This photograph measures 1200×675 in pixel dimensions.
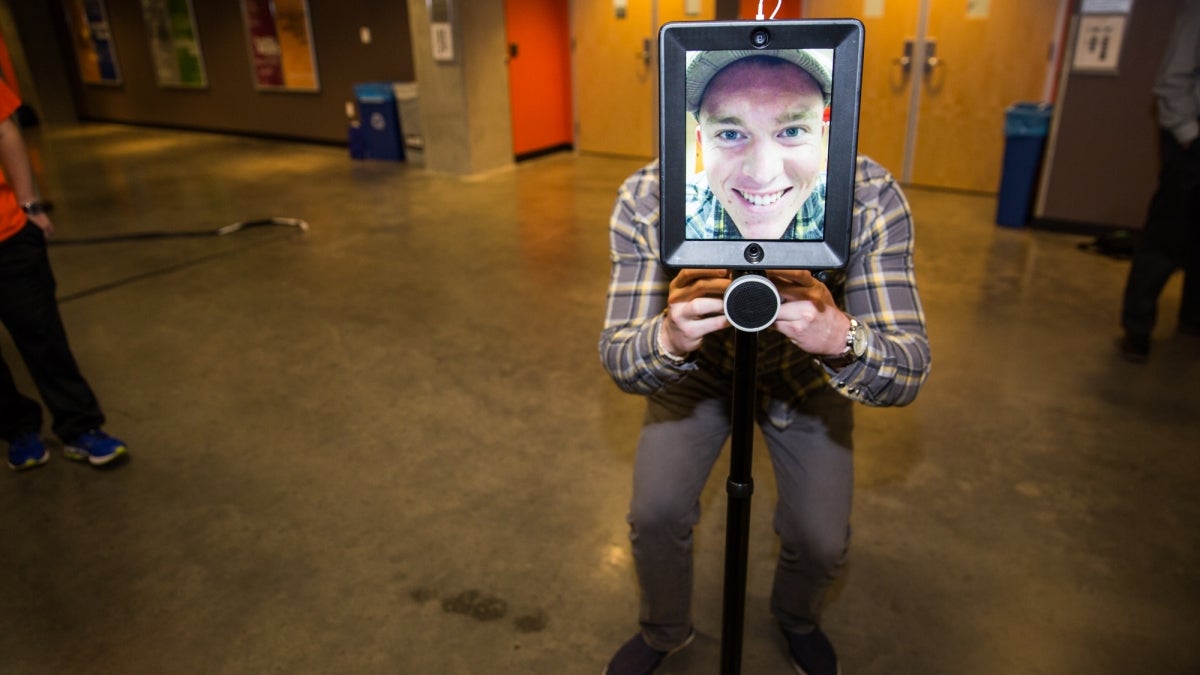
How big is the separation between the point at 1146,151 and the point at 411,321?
13.5 feet

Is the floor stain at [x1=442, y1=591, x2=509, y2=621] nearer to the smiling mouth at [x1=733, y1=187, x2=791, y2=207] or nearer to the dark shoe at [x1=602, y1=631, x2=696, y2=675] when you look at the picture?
the dark shoe at [x1=602, y1=631, x2=696, y2=675]

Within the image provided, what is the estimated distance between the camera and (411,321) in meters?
3.58

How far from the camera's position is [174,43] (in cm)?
966

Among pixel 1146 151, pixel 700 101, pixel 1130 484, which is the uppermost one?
pixel 700 101

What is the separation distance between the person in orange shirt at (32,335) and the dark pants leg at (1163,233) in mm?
3668

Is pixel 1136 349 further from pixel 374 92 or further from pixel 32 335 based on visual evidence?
pixel 374 92

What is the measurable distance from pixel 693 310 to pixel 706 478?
0.62 meters

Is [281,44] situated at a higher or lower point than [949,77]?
higher

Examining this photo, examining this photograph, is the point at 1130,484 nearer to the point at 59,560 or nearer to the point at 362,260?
the point at 59,560

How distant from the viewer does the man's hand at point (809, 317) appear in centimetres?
89

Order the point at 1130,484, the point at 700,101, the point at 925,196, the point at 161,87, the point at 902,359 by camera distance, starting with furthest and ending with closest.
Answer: the point at 161,87, the point at 925,196, the point at 1130,484, the point at 902,359, the point at 700,101

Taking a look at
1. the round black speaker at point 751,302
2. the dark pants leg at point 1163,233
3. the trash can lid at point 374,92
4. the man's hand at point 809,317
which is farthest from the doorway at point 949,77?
the round black speaker at point 751,302

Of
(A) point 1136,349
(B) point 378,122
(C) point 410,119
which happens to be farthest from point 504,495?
(B) point 378,122

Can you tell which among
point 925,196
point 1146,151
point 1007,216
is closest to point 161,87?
point 925,196
